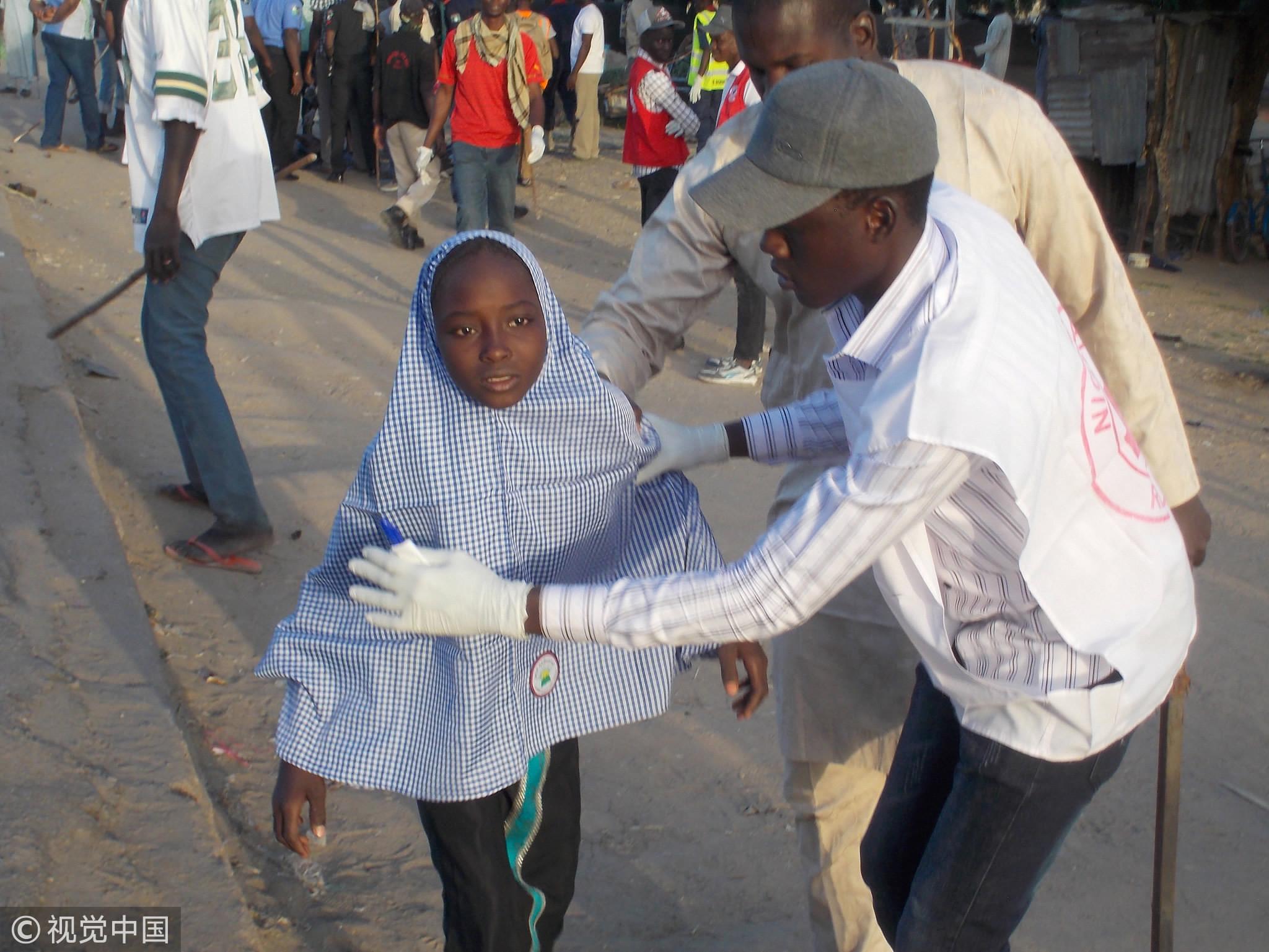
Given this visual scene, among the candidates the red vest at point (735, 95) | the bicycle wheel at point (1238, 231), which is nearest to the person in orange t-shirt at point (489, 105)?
the red vest at point (735, 95)

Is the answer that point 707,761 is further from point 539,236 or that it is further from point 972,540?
point 539,236

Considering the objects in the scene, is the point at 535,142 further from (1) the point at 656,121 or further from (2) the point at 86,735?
(2) the point at 86,735

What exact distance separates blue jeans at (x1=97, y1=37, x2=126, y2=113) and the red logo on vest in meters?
13.6

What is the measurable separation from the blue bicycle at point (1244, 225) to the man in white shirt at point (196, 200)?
29.0ft

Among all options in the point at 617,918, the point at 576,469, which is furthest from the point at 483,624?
the point at 617,918

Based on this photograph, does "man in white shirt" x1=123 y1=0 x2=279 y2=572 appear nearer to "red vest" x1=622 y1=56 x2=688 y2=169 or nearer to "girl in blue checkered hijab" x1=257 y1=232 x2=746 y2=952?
"girl in blue checkered hijab" x1=257 y1=232 x2=746 y2=952

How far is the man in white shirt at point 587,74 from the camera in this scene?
13484mm

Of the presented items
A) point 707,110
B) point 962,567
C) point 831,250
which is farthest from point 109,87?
point 962,567

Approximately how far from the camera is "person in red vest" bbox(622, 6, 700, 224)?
7875 millimetres

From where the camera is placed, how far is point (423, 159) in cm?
969

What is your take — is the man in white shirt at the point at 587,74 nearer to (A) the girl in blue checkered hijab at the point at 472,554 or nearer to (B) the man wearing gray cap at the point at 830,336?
(B) the man wearing gray cap at the point at 830,336

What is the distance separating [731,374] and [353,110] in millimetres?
7359

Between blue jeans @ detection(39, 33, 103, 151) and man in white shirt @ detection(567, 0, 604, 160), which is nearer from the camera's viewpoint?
blue jeans @ detection(39, 33, 103, 151)

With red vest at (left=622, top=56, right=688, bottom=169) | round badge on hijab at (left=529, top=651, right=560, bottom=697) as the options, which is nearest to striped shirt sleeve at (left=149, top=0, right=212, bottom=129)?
round badge on hijab at (left=529, top=651, right=560, bottom=697)
